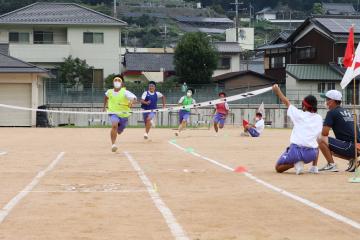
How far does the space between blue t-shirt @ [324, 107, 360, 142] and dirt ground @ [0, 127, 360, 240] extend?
0.64 metres

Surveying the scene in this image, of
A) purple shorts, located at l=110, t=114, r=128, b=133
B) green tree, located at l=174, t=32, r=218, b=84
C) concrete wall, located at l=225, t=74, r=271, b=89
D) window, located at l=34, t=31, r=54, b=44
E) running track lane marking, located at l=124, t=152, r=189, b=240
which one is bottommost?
running track lane marking, located at l=124, t=152, r=189, b=240

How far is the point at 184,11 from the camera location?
127 meters

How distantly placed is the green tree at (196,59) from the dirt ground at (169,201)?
44669mm

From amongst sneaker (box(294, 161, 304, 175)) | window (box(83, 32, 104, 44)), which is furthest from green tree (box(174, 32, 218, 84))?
sneaker (box(294, 161, 304, 175))

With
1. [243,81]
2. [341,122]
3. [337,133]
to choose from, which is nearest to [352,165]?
[337,133]

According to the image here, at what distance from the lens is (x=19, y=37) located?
57906 mm

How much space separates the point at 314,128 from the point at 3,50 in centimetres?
3907

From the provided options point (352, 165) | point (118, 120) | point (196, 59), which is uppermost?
point (196, 59)

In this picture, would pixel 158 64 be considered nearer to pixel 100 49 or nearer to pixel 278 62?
pixel 278 62

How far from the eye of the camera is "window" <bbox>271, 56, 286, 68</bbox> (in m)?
65.4

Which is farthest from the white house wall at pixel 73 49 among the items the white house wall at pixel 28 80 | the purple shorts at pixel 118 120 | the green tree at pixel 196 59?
the purple shorts at pixel 118 120

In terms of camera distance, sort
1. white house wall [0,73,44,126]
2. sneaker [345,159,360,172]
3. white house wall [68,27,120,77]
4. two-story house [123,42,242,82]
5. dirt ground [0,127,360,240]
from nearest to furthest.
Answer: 1. dirt ground [0,127,360,240]
2. sneaker [345,159,360,172]
3. white house wall [0,73,44,126]
4. white house wall [68,27,120,77]
5. two-story house [123,42,242,82]

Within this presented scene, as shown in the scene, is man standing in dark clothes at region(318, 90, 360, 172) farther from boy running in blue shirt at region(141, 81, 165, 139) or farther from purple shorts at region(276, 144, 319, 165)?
boy running in blue shirt at region(141, 81, 165, 139)

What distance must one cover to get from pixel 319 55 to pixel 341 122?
4636 cm
